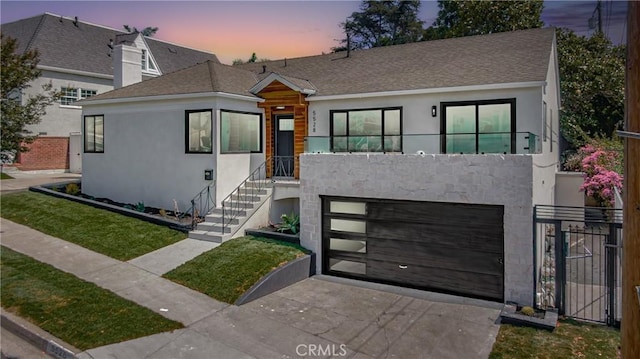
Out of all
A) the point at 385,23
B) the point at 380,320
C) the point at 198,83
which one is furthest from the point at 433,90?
the point at 385,23

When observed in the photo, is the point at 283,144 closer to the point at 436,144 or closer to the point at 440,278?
the point at 436,144

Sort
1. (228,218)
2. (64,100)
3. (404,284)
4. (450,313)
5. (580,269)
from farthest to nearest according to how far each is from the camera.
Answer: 1. (64,100)
2. (228,218)
3. (580,269)
4. (404,284)
5. (450,313)

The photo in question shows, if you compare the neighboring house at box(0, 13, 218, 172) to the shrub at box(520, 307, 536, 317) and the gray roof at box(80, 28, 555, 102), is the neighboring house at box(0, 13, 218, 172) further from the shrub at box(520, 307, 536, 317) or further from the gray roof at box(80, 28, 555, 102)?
the shrub at box(520, 307, 536, 317)

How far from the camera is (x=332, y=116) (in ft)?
49.4

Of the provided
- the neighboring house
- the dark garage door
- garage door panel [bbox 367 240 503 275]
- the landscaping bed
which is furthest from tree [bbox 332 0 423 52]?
garage door panel [bbox 367 240 503 275]

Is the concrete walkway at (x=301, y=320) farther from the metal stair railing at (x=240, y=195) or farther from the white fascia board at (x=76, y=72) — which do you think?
the white fascia board at (x=76, y=72)

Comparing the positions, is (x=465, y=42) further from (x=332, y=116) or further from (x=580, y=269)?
(x=580, y=269)

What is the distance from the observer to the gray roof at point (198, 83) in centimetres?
1459

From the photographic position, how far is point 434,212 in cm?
1002

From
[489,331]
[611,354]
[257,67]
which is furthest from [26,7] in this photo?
[611,354]

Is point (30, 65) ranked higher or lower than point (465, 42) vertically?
lower

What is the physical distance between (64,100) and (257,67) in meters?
16.0

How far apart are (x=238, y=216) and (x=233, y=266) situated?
9.28 feet

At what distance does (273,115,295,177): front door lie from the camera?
15.9m
